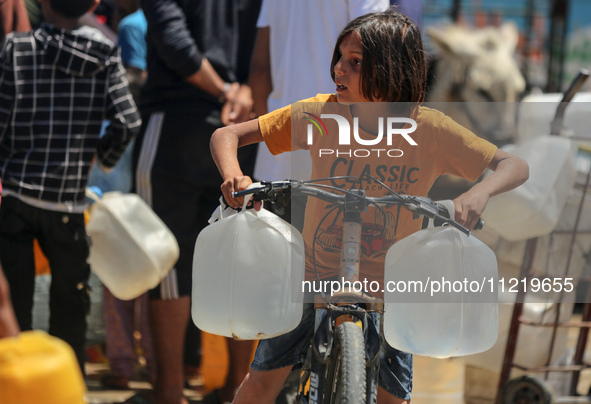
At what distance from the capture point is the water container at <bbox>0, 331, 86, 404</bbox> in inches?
67.6

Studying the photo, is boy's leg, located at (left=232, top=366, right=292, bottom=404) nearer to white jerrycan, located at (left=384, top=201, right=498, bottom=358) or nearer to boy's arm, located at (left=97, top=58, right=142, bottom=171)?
white jerrycan, located at (left=384, top=201, right=498, bottom=358)

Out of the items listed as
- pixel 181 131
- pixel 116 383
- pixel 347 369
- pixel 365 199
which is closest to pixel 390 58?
pixel 365 199

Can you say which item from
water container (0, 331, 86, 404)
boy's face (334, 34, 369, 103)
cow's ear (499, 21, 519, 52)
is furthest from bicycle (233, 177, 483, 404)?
cow's ear (499, 21, 519, 52)

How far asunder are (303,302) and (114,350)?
7.65ft

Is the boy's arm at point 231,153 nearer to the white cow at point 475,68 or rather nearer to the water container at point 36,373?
the water container at point 36,373

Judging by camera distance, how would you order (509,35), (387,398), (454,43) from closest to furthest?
(387,398) → (454,43) → (509,35)

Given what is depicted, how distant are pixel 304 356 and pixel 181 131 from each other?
1.56 meters

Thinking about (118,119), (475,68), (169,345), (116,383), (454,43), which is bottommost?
(116,383)

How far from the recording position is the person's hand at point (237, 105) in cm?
357

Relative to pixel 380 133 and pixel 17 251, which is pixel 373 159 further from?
pixel 17 251

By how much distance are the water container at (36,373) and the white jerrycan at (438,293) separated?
851 millimetres

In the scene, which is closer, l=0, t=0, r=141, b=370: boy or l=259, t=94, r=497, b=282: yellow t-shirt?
l=259, t=94, r=497, b=282: yellow t-shirt

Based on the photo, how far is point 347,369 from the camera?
207cm

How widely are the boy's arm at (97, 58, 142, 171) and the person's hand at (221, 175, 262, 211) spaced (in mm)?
1447
